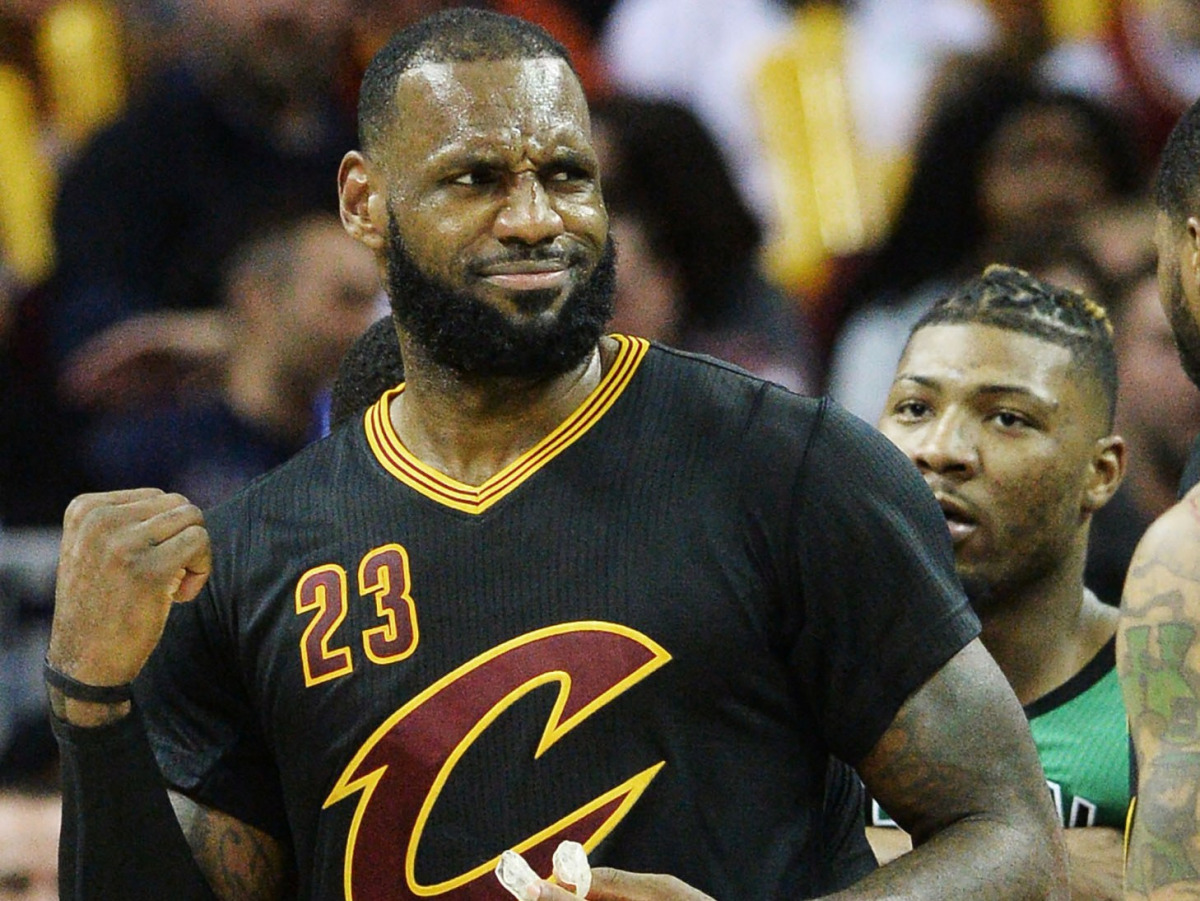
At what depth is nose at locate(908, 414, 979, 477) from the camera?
12.1 ft

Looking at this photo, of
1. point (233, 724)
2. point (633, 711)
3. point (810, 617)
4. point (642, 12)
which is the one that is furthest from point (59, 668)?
point (642, 12)

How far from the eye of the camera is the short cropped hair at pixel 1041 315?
12.5ft

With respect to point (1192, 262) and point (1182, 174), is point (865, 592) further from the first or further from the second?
point (1182, 174)

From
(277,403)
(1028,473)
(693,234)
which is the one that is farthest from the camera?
(693,234)

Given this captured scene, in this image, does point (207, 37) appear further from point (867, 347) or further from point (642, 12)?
point (867, 347)

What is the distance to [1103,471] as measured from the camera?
152 inches

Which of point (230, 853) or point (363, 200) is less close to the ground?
point (363, 200)

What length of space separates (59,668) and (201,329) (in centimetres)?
327

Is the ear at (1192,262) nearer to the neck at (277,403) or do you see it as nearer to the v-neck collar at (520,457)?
the v-neck collar at (520,457)

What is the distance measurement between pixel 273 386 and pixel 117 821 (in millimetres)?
2837

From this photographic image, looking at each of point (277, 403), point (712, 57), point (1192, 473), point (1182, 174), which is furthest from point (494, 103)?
point (712, 57)

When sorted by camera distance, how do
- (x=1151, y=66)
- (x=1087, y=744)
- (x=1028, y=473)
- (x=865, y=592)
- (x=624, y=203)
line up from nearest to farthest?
1. (x=865, y=592)
2. (x=1087, y=744)
3. (x=1028, y=473)
4. (x=624, y=203)
5. (x=1151, y=66)

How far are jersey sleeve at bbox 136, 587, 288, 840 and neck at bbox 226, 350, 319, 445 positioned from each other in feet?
8.52

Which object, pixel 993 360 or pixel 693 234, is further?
pixel 693 234
